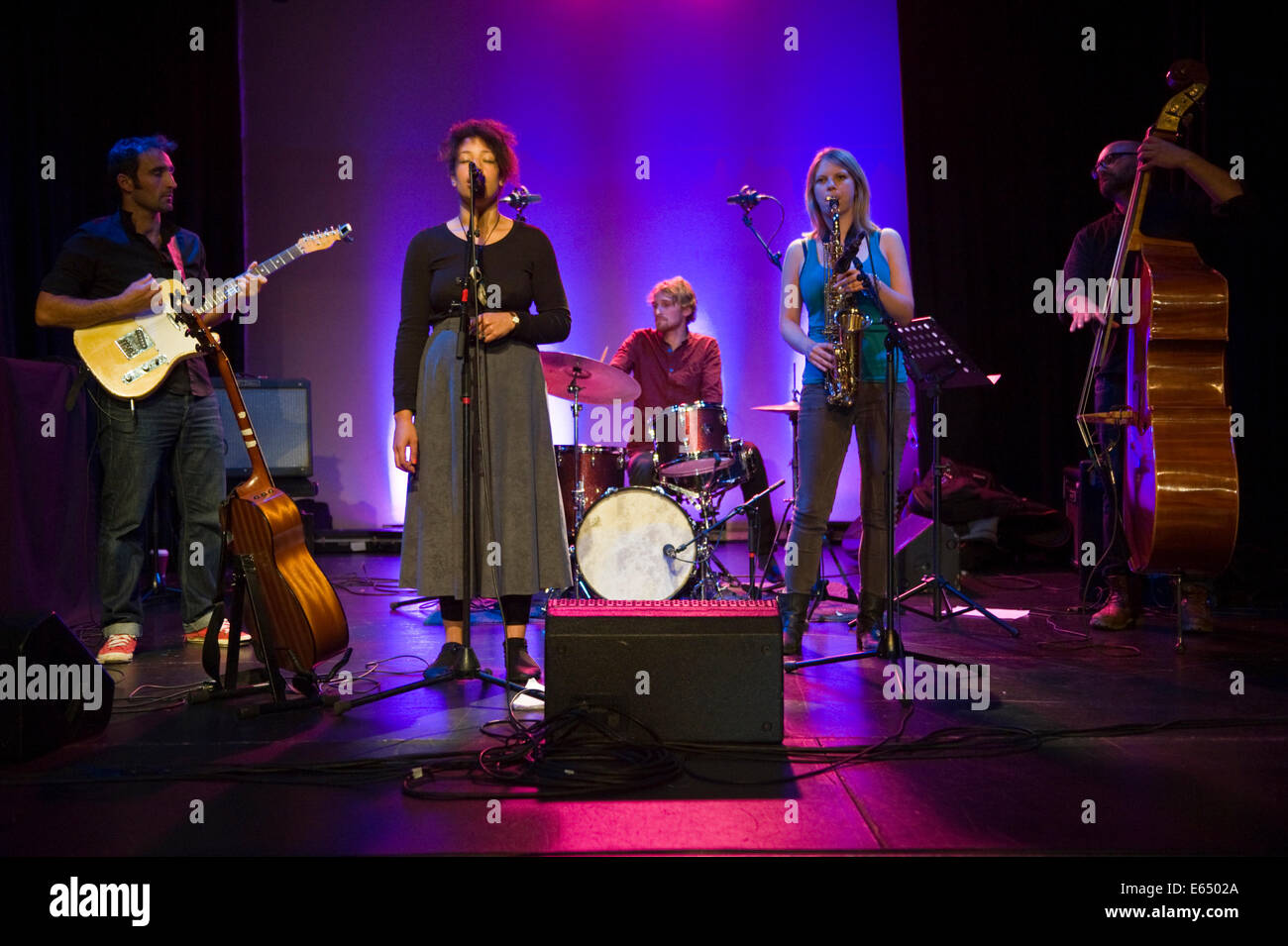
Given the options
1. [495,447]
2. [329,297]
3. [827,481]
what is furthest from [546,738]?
[329,297]

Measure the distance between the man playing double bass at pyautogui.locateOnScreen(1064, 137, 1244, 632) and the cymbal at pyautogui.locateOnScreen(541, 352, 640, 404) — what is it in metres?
2.34

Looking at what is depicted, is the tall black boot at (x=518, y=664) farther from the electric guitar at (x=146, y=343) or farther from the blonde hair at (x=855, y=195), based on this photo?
the blonde hair at (x=855, y=195)

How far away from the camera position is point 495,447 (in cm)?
355

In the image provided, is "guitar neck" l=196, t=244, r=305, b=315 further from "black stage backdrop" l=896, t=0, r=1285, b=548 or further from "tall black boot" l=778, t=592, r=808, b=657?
"black stage backdrop" l=896, t=0, r=1285, b=548

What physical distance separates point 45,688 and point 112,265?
236 centimetres

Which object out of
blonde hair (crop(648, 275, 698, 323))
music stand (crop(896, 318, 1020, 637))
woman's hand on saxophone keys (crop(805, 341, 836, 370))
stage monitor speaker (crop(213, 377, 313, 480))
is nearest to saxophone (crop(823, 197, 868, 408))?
woman's hand on saxophone keys (crop(805, 341, 836, 370))

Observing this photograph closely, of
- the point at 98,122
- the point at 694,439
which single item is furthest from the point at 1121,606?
the point at 98,122

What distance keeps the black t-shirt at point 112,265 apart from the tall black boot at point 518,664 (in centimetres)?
203

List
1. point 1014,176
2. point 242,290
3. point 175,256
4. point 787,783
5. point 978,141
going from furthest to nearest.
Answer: point 978,141, point 1014,176, point 175,256, point 242,290, point 787,783

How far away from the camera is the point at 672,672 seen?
2715mm

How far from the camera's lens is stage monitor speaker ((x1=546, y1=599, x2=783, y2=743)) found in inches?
105

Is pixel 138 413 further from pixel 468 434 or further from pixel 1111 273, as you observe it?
pixel 1111 273
